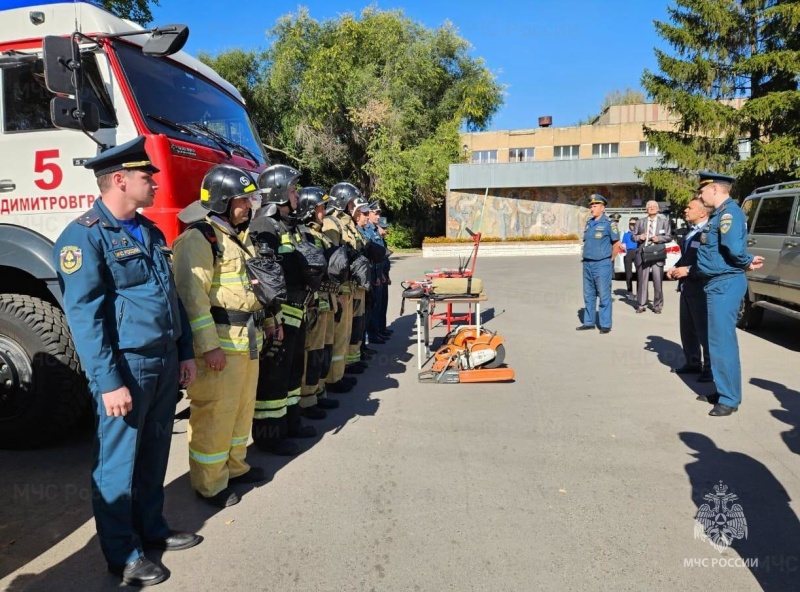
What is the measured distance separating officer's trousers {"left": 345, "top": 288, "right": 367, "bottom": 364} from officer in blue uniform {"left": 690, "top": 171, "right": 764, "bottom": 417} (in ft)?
11.8

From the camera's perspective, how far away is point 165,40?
405cm

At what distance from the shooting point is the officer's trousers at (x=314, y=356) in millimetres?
5074

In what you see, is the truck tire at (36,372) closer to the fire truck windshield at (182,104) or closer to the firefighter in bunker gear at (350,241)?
the fire truck windshield at (182,104)

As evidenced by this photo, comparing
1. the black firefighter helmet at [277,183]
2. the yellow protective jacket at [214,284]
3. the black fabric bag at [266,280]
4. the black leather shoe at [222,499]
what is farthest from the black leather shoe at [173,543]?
the black firefighter helmet at [277,183]

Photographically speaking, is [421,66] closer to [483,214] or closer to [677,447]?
[483,214]

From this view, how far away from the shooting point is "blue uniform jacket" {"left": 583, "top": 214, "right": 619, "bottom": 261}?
896cm

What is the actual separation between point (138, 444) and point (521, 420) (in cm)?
333

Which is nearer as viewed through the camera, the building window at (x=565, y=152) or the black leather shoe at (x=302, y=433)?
the black leather shoe at (x=302, y=433)

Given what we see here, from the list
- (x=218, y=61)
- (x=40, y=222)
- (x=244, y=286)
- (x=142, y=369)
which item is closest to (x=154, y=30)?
(x=40, y=222)

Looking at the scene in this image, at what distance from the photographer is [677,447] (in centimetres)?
449

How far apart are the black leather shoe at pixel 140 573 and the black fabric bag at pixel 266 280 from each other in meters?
1.55

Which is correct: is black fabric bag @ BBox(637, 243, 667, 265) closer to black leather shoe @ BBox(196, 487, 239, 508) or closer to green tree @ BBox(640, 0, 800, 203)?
black leather shoe @ BBox(196, 487, 239, 508)

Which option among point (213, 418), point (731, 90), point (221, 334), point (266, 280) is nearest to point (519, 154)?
point (731, 90)

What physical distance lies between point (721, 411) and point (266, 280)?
4.26 meters
